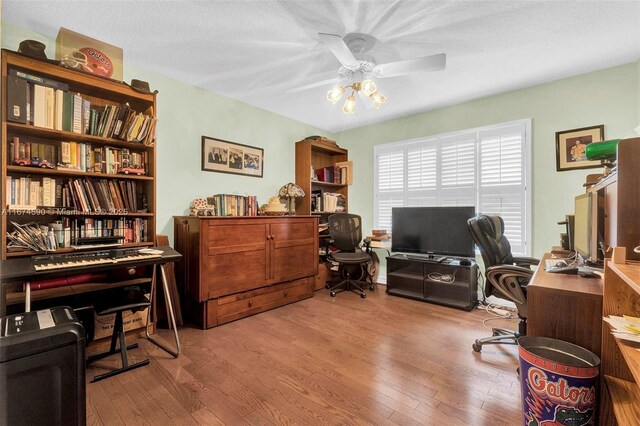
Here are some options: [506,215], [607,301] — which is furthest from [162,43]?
[506,215]

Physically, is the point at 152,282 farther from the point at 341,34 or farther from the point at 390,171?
the point at 390,171

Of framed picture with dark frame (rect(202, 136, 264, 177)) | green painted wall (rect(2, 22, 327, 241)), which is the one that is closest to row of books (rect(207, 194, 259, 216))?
green painted wall (rect(2, 22, 327, 241))

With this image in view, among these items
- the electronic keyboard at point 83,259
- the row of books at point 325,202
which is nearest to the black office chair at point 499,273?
the row of books at point 325,202

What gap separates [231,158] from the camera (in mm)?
3324

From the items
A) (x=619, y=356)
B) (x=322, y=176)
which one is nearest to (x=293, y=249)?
(x=322, y=176)

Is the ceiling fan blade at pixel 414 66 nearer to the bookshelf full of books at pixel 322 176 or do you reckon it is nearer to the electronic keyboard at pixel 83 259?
the bookshelf full of books at pixel 322 176

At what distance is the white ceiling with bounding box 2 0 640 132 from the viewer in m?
1.83

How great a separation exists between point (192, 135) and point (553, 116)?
3.95 m

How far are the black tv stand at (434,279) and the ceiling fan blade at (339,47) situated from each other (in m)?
2.46

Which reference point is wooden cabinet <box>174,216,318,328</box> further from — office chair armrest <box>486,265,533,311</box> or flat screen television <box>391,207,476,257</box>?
office chair armrest <box>486,265,533,311</box>

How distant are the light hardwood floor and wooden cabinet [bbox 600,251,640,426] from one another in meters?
0.45

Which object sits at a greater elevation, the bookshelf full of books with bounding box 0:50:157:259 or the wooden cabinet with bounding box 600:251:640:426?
the bookshelf full of books with bounding box 0:50:157:259

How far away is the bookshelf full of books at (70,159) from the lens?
1830 millimetres

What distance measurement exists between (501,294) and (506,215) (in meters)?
1.61
